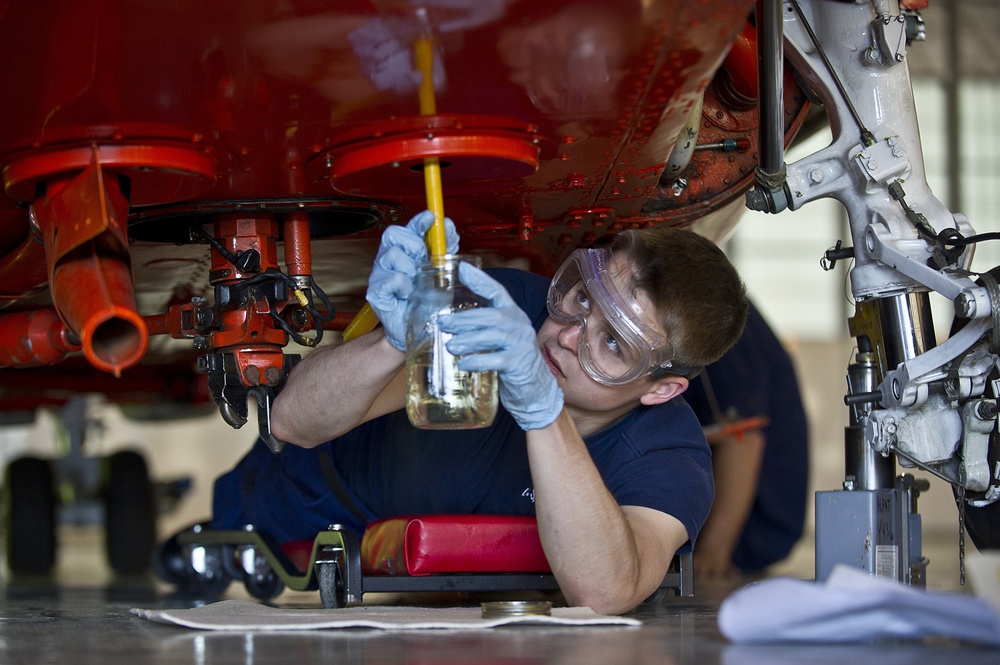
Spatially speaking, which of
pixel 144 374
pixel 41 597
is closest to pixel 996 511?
pixel 41 597

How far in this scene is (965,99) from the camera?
13258 mm

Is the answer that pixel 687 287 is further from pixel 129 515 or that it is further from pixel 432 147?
pixel 129 515

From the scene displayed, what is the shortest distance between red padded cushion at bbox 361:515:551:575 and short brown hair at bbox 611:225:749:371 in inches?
17.7

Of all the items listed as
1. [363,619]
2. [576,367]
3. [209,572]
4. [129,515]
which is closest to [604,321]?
[576,367]

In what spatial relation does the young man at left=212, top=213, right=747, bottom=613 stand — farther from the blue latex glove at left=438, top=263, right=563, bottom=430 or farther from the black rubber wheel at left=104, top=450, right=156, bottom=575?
the black rubber wheel at left=104, top=450, right=156, bottom=575

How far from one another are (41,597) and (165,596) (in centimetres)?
30

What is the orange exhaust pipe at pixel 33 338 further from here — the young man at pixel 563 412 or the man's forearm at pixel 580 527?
the man's forearm at pixel 580 527

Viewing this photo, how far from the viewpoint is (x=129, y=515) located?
14.5 ft

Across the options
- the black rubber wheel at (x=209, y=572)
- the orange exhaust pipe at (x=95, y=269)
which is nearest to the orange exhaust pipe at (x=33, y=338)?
the orange exhaust pipe at (x=95, y=269)

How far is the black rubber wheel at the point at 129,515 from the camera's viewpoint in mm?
4359

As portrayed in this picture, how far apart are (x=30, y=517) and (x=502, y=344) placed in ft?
11.6

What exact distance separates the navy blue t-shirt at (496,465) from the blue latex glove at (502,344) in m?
0.48

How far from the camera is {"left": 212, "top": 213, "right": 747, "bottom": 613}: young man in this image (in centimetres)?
163

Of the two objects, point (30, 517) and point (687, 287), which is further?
point (30, 517)
